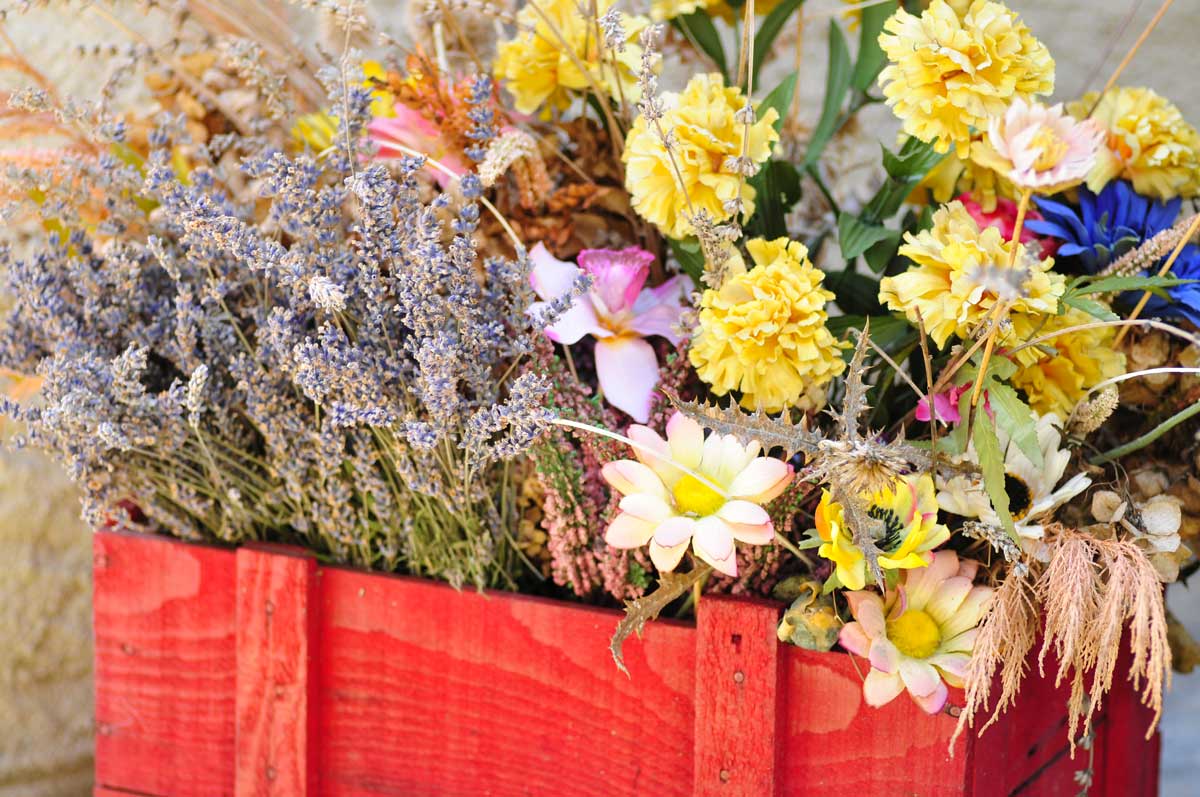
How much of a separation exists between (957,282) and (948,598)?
21 cm

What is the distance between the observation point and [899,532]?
0.68 meters

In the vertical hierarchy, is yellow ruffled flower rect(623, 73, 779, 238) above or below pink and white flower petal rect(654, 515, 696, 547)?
above

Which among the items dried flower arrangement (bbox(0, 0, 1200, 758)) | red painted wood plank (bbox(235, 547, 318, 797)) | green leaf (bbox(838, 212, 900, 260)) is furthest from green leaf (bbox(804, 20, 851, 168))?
red painted wood plank (bbox(235, 547, 318, 797))

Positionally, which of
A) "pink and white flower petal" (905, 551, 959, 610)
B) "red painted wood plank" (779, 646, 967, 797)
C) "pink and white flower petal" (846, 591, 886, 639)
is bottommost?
"red painted wood plank" (779, 646, 967, 797)

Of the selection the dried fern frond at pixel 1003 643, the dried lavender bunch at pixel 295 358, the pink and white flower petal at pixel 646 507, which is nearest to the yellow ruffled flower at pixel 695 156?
the dried lavender bunch at pixel 295 358

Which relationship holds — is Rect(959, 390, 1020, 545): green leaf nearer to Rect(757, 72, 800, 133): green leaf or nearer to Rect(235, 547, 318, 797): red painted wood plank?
Rect(757, 72, 800, 133): green leaf

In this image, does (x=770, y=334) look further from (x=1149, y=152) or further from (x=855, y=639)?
(x=1149, y=152)

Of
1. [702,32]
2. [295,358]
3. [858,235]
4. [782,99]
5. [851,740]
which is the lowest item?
[851,740]

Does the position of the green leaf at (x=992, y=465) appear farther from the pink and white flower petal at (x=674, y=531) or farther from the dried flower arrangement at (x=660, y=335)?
the pink and white flower petal at (x=674, y=531)

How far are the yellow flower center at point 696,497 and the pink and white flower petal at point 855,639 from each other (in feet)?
0.37

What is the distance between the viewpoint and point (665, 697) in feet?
2.57

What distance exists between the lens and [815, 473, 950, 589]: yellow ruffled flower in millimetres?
635

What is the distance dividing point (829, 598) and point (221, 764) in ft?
2.00

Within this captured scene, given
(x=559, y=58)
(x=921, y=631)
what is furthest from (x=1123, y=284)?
(x=559, y=58)
